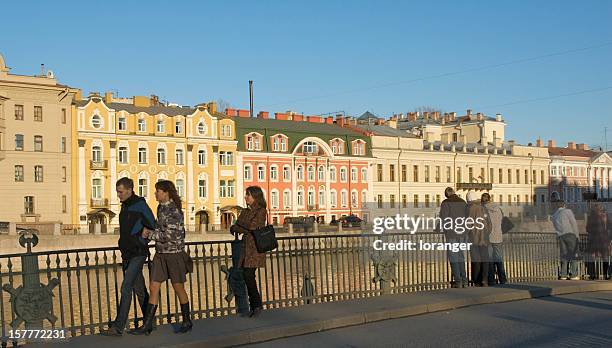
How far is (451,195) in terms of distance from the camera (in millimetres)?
17062

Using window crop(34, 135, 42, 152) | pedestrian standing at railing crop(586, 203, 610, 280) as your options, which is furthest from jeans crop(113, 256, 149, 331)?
window crop(34, 135, 42, 152)

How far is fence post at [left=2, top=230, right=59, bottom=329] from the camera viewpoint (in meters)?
10.9

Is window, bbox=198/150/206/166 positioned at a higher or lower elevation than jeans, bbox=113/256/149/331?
higher

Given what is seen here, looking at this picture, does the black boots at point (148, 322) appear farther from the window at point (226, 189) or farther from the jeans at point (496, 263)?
the window at point (226, 189)

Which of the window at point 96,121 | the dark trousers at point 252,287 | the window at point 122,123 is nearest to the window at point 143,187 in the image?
the window at point 122,123

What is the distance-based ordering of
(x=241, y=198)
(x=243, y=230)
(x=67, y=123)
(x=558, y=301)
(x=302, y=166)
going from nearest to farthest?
(x=243, y=230) < (x=558, y=301) < (x=67, y=123) < (x=241, y=198) < (x=302, y=166)

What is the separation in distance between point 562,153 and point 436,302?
102 m

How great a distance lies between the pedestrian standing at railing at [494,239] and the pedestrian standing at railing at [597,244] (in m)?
3.64

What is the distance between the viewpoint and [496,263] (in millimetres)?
18391

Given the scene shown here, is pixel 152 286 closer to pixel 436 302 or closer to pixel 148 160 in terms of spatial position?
pixel 436 302

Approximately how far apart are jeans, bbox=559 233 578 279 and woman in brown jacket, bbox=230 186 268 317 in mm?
Answer: 9579

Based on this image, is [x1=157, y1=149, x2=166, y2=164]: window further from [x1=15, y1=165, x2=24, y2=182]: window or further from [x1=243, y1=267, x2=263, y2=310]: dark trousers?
[x1=243, y1=267, x2=263, y2=310]: dark trousers

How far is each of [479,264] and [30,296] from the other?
9566 mm

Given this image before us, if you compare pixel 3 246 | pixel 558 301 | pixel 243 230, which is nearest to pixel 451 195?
pixel 558 301
